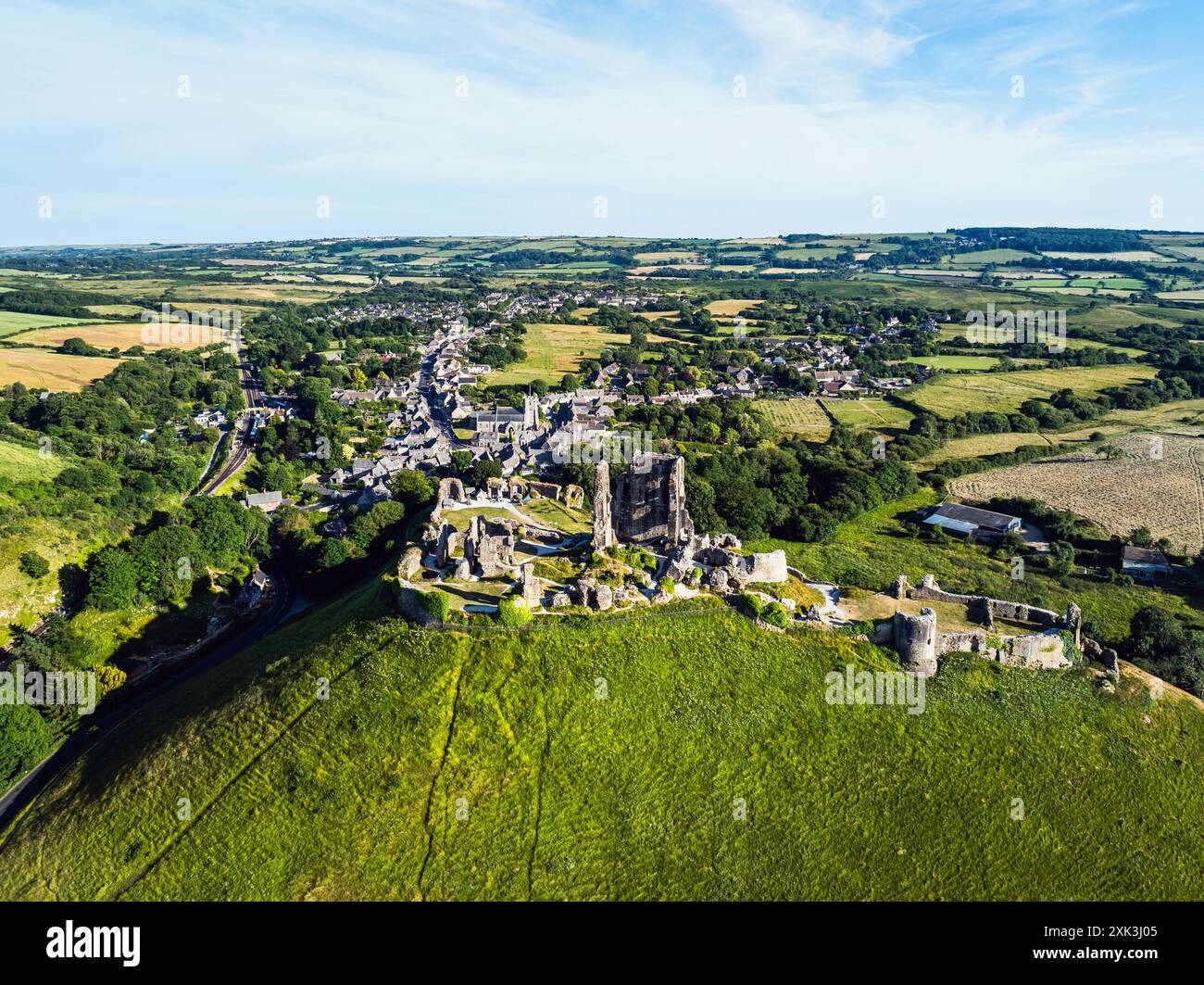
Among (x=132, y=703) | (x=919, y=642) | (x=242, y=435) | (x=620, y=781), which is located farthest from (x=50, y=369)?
Result: (x=919, y=642)

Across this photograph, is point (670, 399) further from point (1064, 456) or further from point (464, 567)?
point (464, 567)

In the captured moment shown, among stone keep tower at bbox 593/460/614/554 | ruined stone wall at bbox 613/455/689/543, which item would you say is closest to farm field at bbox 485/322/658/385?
ruined stone wall at bbox 613/455/689/543

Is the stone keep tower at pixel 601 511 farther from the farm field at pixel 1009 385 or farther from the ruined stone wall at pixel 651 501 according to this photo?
the farm field at pixel 1009 385

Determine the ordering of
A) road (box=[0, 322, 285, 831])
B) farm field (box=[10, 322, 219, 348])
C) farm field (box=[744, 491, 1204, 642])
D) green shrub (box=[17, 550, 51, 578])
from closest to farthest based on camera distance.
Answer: road (box=[0, 322, 285, 831])
green shrub (box=[17, 550, 51, 578])
farm field (box=[744, 491, 1204, 642])
farm field (box=[10, 322, 219, 348])

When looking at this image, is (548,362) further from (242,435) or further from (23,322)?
(23,322)

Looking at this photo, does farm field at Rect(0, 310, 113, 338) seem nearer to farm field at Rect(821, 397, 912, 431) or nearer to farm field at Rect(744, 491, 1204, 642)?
farm field at Rect(821, 397, 912, 431)

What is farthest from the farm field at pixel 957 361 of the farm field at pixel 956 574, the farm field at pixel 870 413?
the farm field at pixel 956 574

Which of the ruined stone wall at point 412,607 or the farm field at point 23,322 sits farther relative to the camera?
the farm field at point 23,322
